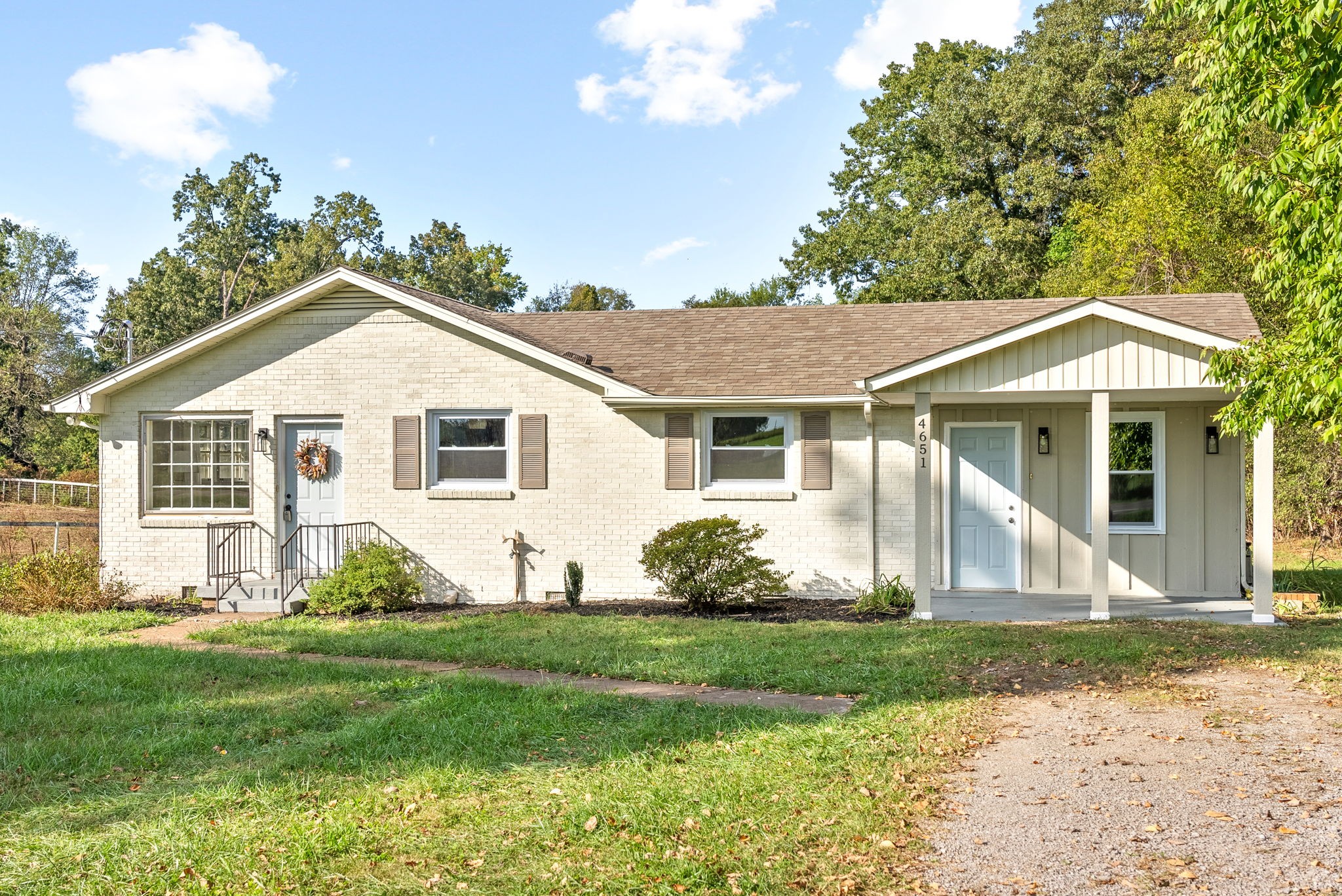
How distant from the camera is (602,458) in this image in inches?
527

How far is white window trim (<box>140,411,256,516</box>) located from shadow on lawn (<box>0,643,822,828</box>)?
17.5 feet

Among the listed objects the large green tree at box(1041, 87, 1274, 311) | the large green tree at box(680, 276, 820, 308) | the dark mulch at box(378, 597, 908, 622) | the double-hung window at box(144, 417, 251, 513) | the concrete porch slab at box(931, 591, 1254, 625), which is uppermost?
the large green tree at box(680, 276, 820, 308)

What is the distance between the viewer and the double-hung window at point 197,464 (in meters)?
14.0

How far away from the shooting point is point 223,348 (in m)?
14.0

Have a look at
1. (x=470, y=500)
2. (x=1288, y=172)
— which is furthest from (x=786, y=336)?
(x=1288, y=172)

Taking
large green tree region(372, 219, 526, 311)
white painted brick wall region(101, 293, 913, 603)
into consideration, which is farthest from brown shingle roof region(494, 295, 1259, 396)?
large green tree region(372, 219, 526, 311)

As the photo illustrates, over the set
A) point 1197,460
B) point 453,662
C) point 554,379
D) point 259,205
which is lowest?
point 453,662

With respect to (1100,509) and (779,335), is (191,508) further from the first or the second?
(1100,509)

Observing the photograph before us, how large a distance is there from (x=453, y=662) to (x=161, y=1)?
40.7 feet

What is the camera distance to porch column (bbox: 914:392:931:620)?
11328 mm

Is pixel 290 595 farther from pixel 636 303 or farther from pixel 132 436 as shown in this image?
pixel 636 303

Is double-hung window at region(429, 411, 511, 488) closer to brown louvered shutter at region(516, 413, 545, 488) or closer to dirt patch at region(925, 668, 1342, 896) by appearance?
brown louvered shutter at region(516, 413, 545, 488)

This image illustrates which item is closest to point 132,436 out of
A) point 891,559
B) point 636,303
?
point 891,559

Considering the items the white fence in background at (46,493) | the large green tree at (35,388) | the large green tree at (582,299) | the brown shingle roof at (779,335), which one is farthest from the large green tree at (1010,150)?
the large green tree at (35,388)
